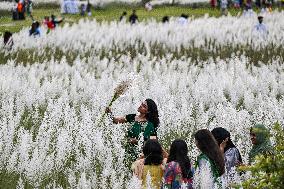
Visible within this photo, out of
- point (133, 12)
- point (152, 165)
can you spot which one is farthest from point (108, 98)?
point (133, 12)

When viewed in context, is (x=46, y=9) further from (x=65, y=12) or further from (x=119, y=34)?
(x=119, y=34)

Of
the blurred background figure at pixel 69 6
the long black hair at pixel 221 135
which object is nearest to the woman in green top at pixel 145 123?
the long black hair at pixel 221 135

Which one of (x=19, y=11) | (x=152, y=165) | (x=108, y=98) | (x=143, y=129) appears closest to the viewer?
(x=152, y=165)

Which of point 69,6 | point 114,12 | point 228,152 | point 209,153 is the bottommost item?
point 114,12

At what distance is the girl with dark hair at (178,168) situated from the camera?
19.0 ft

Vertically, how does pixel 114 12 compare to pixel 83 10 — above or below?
below

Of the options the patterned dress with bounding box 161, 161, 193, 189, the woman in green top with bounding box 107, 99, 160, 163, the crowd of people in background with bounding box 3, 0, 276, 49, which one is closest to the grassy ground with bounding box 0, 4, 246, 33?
the crowd of people in background with bounding box 3, 0, 276, 49

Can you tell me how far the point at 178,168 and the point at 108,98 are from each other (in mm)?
5825

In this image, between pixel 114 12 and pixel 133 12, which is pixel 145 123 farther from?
pixel 114 12

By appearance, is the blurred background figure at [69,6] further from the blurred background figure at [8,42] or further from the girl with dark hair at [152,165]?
the girl with dark hair at [152,165]

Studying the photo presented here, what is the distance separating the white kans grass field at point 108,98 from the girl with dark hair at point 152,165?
39cm

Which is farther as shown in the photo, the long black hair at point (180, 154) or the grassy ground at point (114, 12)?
the grassy ground at point (114, 12)

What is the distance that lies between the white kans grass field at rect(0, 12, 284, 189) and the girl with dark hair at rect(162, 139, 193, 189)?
52 cm

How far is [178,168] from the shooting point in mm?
5809
